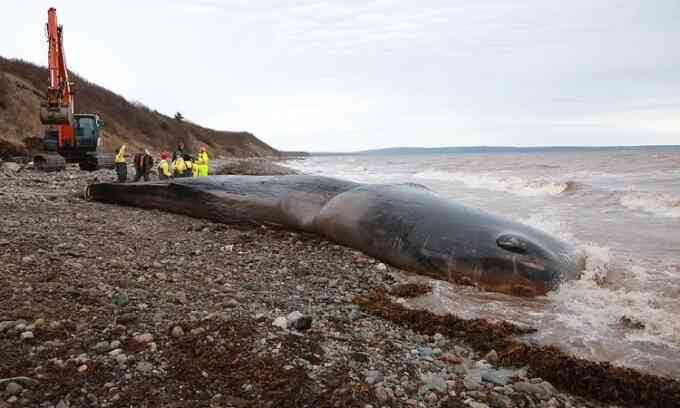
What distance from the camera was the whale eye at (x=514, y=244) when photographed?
532cm

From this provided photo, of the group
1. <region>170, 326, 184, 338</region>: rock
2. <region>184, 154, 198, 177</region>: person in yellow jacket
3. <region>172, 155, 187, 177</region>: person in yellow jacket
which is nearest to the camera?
<region>170, 326, 184, 338</region>: rock

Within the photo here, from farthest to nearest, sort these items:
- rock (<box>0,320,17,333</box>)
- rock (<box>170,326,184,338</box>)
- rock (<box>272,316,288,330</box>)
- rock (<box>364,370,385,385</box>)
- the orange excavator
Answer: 1. the orange excavator
2. rock (<box>272,316,288,330</box>)
3. rock (<box>170,326,184,338</box>)
4. rock (<box>0,320,17,333</box>)
5. rock (<box>364,370,385,385</box>)

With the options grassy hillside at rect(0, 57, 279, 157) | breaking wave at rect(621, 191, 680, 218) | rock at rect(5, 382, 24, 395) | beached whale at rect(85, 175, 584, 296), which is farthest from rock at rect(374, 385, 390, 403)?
grassy hillside at rect(0, 57, 279, 157)

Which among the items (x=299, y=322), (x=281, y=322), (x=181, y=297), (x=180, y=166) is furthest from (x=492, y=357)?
(x=180, y=166)

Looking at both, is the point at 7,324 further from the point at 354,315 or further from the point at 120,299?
the point at 354,315

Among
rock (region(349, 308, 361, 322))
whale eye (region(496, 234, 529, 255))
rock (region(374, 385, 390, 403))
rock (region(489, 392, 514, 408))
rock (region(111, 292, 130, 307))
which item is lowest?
rock (region(489, 392, 514, 408))

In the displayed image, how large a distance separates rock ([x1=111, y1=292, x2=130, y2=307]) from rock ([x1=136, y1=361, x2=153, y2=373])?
970mm

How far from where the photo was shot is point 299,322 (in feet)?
12.3

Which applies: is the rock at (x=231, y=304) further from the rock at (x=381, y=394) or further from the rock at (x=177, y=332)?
the rock at (x=381, y=394)

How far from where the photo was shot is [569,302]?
193 inches

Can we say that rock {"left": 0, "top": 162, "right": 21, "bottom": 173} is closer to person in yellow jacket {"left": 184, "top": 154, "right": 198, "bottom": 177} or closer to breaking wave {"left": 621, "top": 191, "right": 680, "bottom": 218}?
person in yellow jacket {"left": 184, "top": 154, "right": 198, "bottom": 177}

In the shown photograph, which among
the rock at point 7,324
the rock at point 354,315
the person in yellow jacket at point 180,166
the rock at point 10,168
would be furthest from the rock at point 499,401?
the rock at point 10,168

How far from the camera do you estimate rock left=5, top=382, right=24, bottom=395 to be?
8.46 ft

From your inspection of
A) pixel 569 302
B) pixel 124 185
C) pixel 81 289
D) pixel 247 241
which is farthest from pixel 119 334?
pixel 124 185
